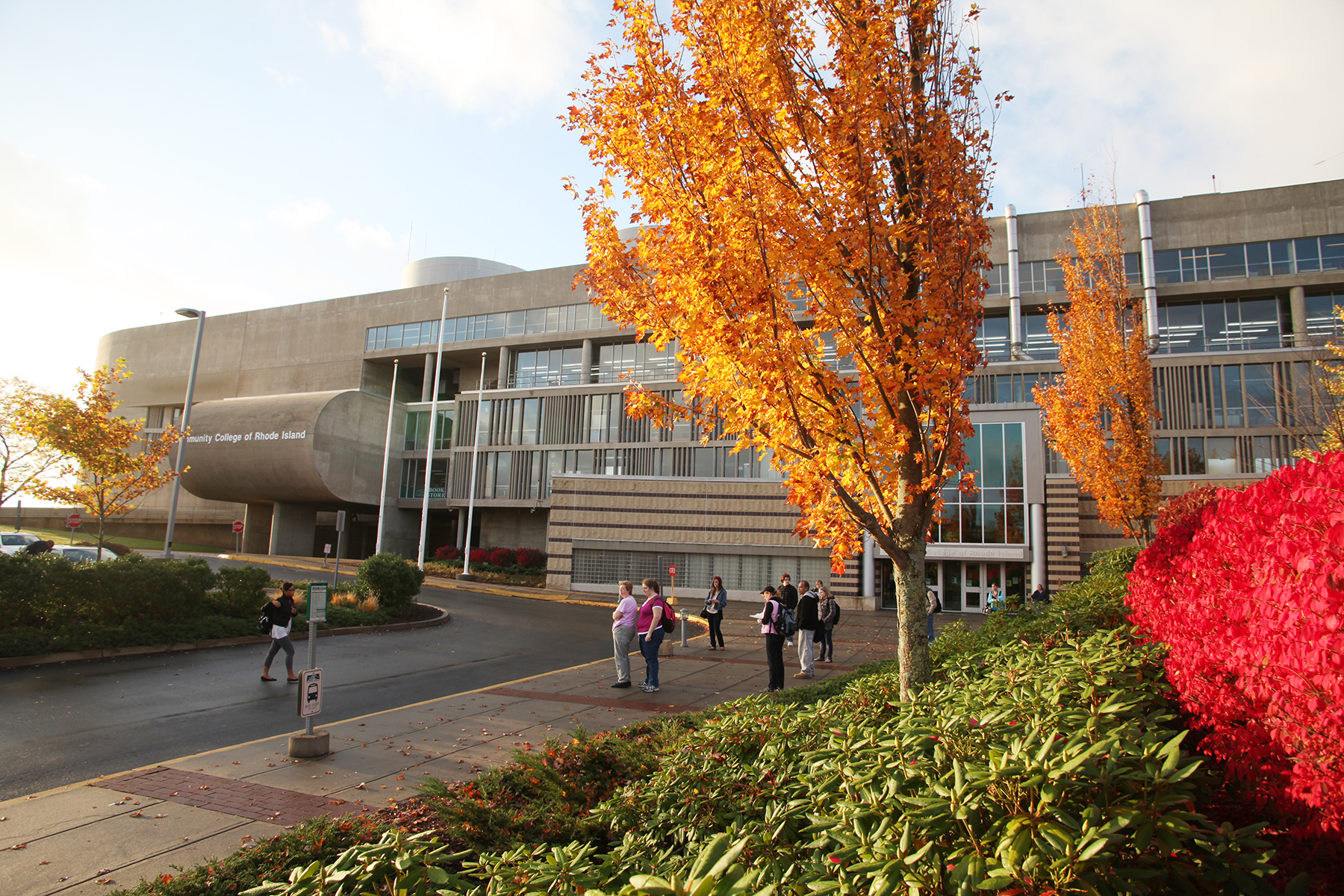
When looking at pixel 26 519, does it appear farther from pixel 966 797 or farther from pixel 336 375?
pixel 966 797

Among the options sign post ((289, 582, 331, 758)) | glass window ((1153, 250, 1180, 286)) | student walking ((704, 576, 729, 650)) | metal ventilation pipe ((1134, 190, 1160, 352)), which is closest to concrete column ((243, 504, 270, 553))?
student walking ((704, 576, 729, 650))

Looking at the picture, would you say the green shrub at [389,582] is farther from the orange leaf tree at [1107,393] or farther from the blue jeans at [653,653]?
the orange leaf tree at [1107,393]

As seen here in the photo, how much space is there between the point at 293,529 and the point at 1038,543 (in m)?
45.3

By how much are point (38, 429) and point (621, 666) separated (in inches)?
819

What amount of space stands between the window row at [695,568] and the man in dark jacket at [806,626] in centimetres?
1928

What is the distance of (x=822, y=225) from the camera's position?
6164 millimetres

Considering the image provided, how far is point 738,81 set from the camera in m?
5.97

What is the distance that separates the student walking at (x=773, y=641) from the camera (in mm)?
11023

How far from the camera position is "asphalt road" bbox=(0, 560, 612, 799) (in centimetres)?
758

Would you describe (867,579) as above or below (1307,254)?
below

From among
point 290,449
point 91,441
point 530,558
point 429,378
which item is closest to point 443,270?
point 429,378

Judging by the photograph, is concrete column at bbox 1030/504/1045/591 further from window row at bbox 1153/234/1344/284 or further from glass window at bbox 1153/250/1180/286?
window row at bbox 1153/234/1344/284

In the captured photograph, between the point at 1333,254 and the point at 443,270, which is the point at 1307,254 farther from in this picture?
the point at 443,270

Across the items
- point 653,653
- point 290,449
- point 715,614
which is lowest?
point 653,653
